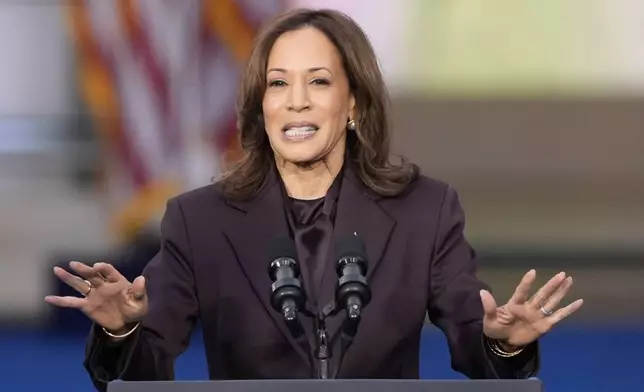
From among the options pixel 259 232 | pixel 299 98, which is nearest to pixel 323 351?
pixel 259 232

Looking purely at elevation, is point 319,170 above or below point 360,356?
above

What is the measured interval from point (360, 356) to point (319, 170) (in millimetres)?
411

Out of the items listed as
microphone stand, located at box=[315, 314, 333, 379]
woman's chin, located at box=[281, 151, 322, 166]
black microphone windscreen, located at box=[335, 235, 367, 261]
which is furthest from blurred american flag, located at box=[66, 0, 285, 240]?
black microphone windscreen, located at box=[335, 235, 367, 261]

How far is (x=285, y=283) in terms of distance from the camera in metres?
2.12

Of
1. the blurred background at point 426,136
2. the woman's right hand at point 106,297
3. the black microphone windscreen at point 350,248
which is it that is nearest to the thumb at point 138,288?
the woman's right hand at point 106,297

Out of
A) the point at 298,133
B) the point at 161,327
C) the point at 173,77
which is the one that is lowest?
the point at 173,77

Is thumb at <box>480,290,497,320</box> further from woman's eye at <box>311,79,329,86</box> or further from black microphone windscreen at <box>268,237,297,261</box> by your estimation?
woman's eye at <box>311,79,329,86</box>

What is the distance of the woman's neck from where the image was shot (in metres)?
→ 2.69

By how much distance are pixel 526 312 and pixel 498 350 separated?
15cm

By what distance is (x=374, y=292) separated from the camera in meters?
2.54

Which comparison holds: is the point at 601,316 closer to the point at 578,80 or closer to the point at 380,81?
the point at 578,80

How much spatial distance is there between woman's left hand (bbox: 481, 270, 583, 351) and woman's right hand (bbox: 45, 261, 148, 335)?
1.83 ft

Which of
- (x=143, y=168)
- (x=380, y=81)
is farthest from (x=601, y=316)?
(x=380, y=81)

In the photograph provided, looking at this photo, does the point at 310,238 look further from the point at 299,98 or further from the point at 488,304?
the point at 488,304
